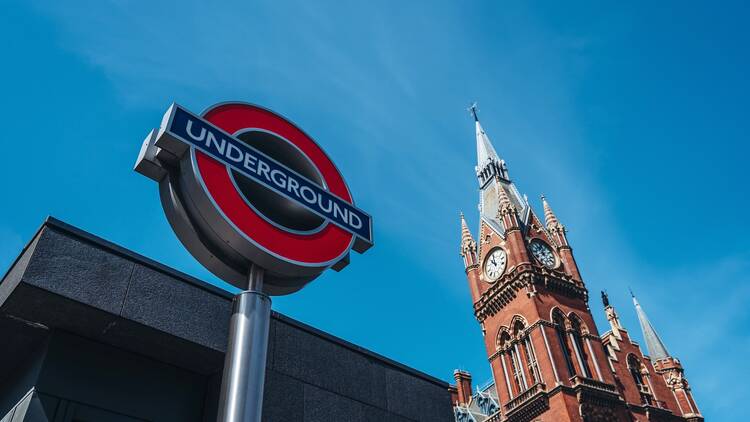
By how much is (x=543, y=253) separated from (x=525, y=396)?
39.8 feet

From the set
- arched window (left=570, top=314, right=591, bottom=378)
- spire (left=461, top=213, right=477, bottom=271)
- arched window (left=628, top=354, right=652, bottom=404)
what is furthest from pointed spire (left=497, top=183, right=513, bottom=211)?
arched window (left=628, top=354, right=652, bottom=404)

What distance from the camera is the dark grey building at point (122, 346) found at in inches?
244

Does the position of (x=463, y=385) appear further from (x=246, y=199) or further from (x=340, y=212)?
(x=246, y=199)

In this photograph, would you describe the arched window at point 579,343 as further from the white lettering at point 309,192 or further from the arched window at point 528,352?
the white lettering at point 309,192

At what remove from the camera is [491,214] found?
5369 cm

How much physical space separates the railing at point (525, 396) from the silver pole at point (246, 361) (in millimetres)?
36752

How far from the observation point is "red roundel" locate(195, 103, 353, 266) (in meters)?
5.50

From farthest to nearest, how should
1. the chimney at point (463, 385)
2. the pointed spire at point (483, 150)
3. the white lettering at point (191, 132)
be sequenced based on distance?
the pointed spire at point (483, 150)
the chimney at point (463, 385)
the white lettering at point (191, 132)

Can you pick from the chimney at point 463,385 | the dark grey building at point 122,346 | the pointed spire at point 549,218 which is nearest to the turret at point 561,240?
the pointed spire at point 549,218

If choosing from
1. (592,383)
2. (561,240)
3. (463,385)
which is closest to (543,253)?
(561,240)

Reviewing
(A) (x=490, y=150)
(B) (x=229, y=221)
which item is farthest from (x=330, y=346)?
(A) (x=490, y=150)

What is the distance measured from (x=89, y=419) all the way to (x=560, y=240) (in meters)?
47.3

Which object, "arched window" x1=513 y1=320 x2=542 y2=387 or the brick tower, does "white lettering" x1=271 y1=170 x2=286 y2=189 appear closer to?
the brick tower

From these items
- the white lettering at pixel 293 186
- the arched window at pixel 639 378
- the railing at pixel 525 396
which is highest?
the arched window at pixel 639 378
